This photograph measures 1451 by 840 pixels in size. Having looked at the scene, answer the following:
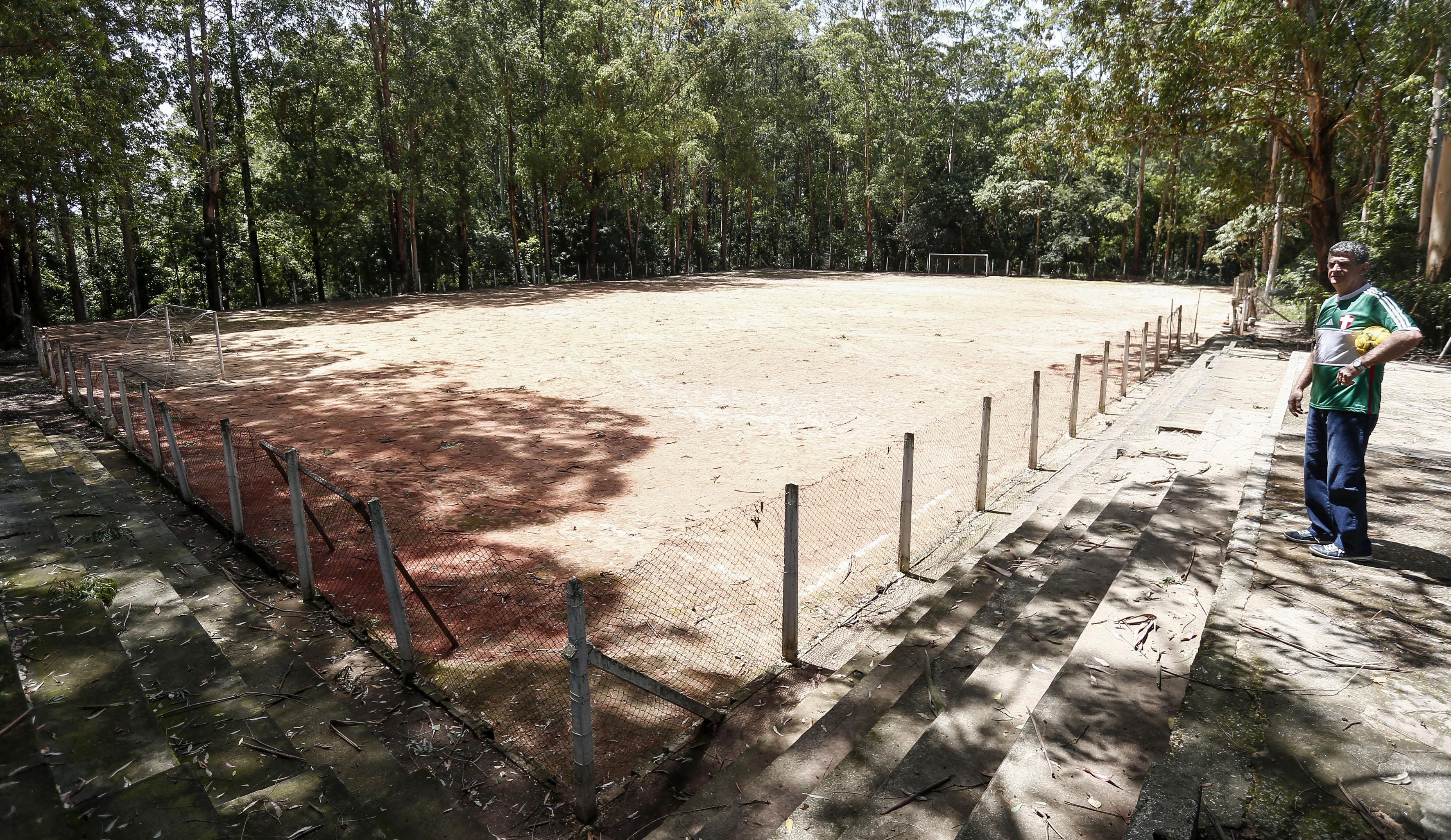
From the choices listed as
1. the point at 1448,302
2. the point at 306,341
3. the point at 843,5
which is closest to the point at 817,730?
the point at 1448,302

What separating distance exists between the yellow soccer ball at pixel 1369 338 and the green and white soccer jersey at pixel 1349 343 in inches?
0.7

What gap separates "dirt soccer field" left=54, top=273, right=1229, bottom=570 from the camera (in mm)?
8852

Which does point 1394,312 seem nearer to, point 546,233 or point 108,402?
point 108,402

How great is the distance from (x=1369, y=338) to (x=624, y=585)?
5389 millimetres

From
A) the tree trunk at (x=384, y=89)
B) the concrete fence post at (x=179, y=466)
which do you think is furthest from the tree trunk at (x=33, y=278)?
the concrete fence post at (x=179, y=466)

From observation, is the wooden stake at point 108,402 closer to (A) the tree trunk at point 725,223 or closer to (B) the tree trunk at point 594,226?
(B) the tree trunk at point 594,226

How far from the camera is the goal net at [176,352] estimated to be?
1706 centimetres

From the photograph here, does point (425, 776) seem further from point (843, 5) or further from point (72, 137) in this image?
point (843, 5)

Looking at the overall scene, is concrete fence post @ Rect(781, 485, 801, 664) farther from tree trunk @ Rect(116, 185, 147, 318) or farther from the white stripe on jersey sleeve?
tree trunk @ Rect(116, 185, 147, 318)

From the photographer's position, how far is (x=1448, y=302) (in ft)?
50.3

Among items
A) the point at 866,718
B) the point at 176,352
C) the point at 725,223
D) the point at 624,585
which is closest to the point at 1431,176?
the point at 624,585

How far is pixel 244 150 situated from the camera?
104 feet

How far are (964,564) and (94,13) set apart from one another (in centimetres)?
2460

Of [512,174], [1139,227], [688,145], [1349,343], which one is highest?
[688,145]
